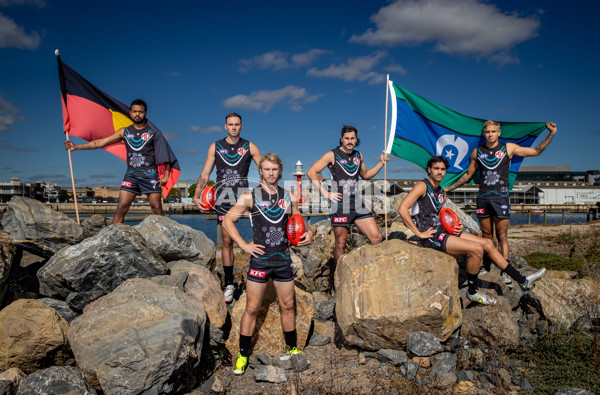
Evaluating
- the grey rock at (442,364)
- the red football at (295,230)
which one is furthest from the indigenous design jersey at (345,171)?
the grey rock at (442,364)

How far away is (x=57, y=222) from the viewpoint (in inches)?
239

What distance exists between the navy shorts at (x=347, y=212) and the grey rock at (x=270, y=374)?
2557 millimetres

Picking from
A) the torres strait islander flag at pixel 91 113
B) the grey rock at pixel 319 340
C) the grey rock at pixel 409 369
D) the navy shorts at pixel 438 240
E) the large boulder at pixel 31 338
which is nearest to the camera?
the large boulder at pixel 31 338

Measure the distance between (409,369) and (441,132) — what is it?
4.22 meters

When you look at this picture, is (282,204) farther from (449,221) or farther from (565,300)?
(565,300)

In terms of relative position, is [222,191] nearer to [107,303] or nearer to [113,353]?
[107,303]

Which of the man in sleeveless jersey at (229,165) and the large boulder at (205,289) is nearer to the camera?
the large boulder at (205,289)

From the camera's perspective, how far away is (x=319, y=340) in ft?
18.4

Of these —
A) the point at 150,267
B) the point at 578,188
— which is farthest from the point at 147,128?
the point at 578,188

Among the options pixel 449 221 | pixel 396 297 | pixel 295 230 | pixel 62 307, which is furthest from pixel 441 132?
pixel 62 307

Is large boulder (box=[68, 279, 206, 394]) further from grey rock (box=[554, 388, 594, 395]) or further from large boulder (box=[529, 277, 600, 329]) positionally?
large boulder (box=[529, 277, 600, 329])

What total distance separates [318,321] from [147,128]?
4.50 meters

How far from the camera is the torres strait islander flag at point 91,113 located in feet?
24.3

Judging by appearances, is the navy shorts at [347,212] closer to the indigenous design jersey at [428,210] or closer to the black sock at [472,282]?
the indigenous design jersey at [428,210]
